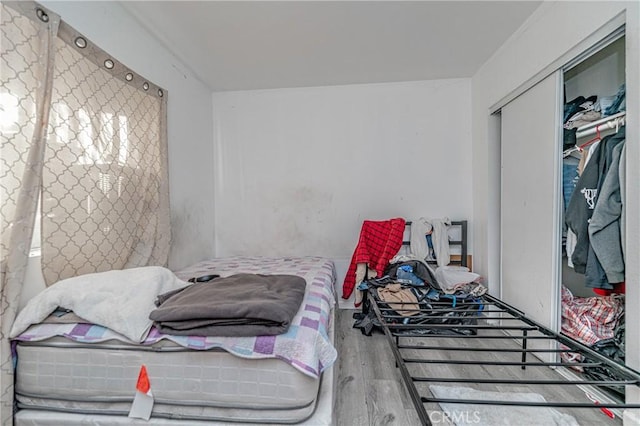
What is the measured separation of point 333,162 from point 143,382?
247 centimetres

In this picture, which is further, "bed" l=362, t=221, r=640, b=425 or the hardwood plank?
the hardwood plank

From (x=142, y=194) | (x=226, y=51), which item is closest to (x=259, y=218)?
(x=142, y=194)

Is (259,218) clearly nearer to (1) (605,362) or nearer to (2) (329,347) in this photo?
(2) (329,347)

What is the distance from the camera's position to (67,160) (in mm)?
1440

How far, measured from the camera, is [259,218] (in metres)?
3.18

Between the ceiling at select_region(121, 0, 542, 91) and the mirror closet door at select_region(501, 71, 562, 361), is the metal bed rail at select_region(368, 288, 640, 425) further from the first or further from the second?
the ceiling at select_region(121, 0, 542, 91)

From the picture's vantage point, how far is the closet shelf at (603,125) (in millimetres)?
1460

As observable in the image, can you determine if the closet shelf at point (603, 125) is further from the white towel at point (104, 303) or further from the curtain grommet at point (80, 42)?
the curtain grommet at point (80, 42)

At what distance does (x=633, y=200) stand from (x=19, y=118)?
8.88ft

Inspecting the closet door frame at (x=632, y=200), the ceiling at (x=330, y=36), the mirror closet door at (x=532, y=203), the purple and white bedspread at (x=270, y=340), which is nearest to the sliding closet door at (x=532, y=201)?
the mirror closet door at (x=532, y=203)

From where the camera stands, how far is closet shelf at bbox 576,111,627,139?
1460 millimetres

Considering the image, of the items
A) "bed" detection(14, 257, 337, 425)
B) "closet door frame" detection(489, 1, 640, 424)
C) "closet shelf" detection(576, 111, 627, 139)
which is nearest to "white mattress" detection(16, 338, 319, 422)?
"bed" detection(14, 257, 337, 425)

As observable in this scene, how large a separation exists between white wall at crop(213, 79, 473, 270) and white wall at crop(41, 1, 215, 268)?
0.24 metres

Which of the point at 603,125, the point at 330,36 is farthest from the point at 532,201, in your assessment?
the point at 330,36
